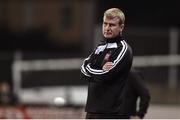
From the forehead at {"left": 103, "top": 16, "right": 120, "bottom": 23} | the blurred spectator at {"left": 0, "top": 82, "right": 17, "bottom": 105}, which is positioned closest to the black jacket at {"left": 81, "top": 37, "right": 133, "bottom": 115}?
the forehead at {"left": 103, "top": 16, "right": 120, "bottom": 23}

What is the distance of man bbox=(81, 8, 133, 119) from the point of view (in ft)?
20.0

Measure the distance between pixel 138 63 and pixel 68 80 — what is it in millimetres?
1938

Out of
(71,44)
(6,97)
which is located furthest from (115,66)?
(71,44)

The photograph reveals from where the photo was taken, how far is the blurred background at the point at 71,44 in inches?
751

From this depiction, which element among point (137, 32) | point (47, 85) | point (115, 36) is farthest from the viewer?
point (137, 32)

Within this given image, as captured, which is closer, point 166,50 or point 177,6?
point 166,50

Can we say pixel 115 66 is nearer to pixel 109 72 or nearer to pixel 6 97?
pixel 109 72

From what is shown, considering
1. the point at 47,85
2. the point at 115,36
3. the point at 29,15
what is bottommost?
the point at 47,85

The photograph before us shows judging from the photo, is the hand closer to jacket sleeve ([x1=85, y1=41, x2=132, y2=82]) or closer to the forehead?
jacket sleeve ([x1=85, y1=41, x2=132, y2=82])

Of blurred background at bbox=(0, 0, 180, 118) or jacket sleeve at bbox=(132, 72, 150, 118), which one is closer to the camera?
jacket sleeve at bbox=(132, 72, 150, 118)

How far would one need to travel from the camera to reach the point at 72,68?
19859 millimetres

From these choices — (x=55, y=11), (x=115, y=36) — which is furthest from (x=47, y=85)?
(x=115, y=36)

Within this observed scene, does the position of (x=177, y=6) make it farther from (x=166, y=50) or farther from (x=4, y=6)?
(x=4, y=6)

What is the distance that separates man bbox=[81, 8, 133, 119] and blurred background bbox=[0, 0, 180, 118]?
11.1 m
